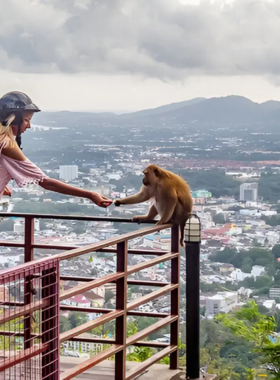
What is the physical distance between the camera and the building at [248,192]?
303 inches

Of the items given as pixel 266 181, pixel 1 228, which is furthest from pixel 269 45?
pixel 1 228

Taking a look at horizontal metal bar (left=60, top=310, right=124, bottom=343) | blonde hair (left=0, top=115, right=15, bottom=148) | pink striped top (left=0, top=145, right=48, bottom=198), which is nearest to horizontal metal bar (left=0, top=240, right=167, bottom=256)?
horizontal metal bar (left=60, top=310, right=124, bottom=343)

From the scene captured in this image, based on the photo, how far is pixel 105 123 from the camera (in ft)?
30.5

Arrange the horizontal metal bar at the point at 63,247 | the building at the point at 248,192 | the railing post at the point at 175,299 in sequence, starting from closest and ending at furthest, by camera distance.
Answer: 1. the horizontal metal bar at the point at 63,247
2. the railing post at the point at 175,299
3. the building at the point at 248,192

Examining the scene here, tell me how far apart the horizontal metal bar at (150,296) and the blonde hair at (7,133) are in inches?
38.4

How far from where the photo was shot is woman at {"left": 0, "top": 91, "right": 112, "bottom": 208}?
2918 mm

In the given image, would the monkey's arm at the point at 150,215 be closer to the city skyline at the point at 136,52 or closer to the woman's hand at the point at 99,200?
the woman's hand at the point at 99,200

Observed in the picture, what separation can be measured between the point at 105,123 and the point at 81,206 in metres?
2.01

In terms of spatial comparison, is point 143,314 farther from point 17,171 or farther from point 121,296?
point 17,171

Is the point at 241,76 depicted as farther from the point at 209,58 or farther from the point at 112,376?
the point at 112,376

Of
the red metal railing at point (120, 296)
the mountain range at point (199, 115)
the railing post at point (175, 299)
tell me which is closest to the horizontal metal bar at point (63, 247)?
the red metal railing at point (120, 296)

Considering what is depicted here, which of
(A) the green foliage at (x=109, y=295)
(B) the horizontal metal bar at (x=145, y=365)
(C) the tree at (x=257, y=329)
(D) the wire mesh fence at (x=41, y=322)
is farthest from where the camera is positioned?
(A) the green foliage at (x=109, y=295)

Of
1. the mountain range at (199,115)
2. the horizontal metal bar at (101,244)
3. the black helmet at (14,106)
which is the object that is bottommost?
the horizontal metal bar at (101,244)

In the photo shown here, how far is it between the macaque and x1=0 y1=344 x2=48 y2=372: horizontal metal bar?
174 cm
